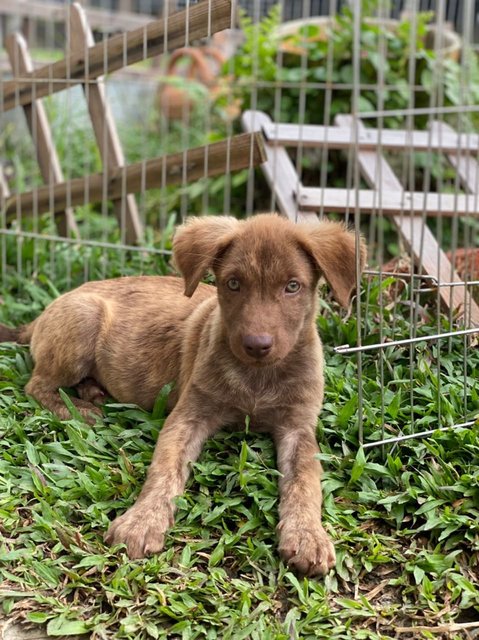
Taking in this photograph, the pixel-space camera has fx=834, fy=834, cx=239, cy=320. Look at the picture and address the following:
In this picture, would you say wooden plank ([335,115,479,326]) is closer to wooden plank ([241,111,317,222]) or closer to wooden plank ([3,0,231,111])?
wooden plank ([241,111,317,222])

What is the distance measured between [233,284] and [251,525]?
3.77 feet

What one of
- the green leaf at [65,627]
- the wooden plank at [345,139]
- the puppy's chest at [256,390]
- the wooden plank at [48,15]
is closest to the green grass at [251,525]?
the green leaf at [65,627]

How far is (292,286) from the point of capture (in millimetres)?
4082

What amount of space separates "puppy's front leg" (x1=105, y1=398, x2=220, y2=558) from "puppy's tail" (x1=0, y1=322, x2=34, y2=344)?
1672mm

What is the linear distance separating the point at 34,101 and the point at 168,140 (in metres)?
5.80

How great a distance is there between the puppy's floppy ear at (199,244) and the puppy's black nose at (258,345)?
1.80ft

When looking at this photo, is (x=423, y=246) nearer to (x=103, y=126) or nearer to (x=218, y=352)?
(x=218, y=352)

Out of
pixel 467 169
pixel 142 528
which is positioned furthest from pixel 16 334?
pixel 467 169

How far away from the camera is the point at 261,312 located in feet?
12.9

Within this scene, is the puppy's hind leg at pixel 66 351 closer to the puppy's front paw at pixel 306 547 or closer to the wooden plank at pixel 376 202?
the puppy's front paw at pixel 306 547

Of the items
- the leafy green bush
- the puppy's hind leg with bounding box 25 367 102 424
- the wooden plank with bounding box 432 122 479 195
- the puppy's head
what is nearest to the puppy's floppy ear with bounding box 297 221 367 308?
the puppy's head

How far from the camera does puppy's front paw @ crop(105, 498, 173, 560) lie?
3.64m

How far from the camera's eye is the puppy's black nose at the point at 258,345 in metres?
3.83

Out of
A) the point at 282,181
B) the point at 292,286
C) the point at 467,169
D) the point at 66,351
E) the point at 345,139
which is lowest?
the point at 66,351
